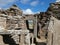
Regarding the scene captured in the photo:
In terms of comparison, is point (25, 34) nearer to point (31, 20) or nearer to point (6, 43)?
point (6, 43)

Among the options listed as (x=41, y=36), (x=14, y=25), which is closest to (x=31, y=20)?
(x=41, y=36)

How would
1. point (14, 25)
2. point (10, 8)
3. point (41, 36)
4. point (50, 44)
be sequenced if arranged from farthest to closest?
1. point (41, 36)
2. point (10, 8)
3. point (14, 25)
4. point (50, 44)

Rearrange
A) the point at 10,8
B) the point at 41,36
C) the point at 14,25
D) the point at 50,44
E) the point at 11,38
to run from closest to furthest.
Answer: the point at 50,44
the point at 11,38
the point at 14,25
the point at 10,8
the point at 41,36

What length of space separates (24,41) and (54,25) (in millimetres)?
2099

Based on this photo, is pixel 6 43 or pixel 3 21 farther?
pixel 3 21

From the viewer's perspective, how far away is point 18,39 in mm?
10297

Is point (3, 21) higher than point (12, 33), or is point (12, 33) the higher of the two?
point (3, 21)

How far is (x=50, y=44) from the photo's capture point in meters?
9.20

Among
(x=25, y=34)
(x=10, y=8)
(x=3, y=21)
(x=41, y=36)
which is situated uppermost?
(x=10, y=8)

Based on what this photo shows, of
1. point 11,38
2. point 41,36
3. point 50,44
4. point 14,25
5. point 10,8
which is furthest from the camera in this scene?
point 41,36

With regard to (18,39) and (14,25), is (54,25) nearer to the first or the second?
(18,39)

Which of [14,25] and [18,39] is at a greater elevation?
[14,25]

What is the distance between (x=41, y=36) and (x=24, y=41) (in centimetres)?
1579

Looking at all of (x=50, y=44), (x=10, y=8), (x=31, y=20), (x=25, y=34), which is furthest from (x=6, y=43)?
(x=31, y=20)
